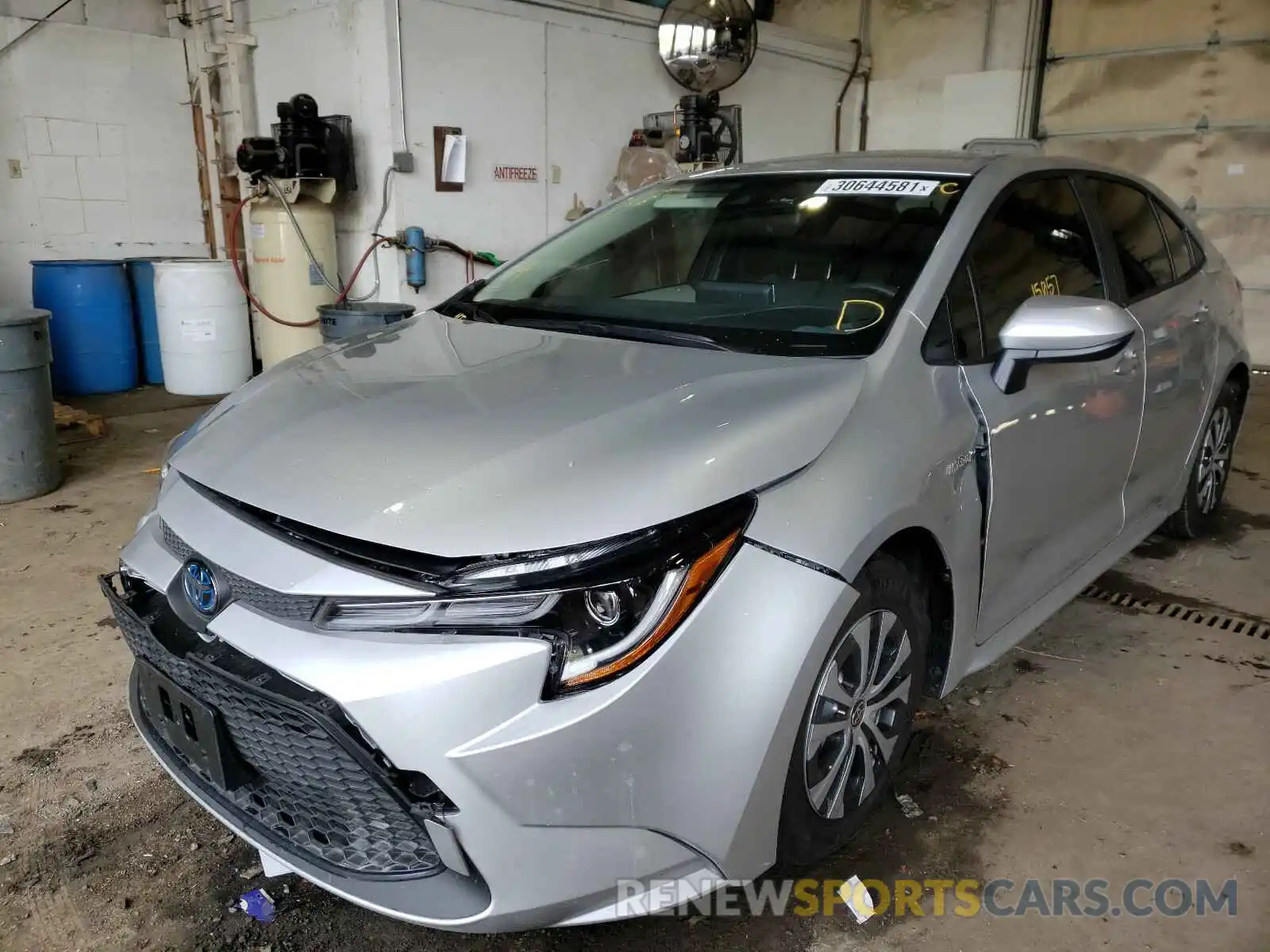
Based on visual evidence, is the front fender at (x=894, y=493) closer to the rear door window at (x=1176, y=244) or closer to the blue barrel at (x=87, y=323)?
the rear door window at (x=1176, y=244)

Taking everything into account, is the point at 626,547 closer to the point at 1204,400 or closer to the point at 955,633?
the point at 955,633

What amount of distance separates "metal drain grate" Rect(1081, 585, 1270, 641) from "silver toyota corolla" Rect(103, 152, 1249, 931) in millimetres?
907

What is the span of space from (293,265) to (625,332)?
4.20 meters

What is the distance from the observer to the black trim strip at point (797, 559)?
52.7 inches

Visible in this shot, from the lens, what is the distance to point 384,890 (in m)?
1.31

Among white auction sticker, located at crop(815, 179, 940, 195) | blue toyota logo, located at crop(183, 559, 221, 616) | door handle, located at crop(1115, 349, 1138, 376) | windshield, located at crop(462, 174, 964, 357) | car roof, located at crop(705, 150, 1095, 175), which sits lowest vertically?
blue toyota logo, located at crop(183, 559, 221, 616)

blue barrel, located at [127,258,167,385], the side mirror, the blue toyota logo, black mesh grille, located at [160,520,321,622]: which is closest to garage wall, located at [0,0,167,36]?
blue barrel, located at [127,258,167,385]

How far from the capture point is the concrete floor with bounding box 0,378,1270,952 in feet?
5.25

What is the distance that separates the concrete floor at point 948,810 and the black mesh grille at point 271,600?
2.08 feet

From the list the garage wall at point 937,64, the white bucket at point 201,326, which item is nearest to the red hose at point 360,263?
the white bucket at point 201,326

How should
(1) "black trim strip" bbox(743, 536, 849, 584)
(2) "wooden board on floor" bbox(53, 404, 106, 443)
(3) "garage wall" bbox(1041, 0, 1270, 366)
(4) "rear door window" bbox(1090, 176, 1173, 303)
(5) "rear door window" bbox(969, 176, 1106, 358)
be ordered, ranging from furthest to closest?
1. (3) "garage wall" bbox(1041, 0, 1270, 366)
2. (2) "wooden board on floor" bbox(53, 404, 106, 443)
3. (4) "rear door window" bbox(1090, 176, 1173, 303)
4. (5) "rear door window" bbox(969, 176, 1106, 358)
5. (1) "black trim strip" bbox(743, 536, 849, 584)

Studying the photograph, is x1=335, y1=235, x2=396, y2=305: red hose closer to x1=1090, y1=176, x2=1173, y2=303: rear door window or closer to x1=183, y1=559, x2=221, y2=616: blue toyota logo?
x1=1090, y1=176, x2=1173, y2=303: rear door window

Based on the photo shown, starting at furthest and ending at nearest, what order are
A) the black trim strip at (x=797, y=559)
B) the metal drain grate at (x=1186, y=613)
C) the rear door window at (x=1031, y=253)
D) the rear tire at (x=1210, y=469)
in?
the rear tire at (x=1210, y=469) < the metal drain grate at (x=1186, y=613) < the rear door window at (x=1031, y=253) < the black trim strip at (x=797, y=559)
